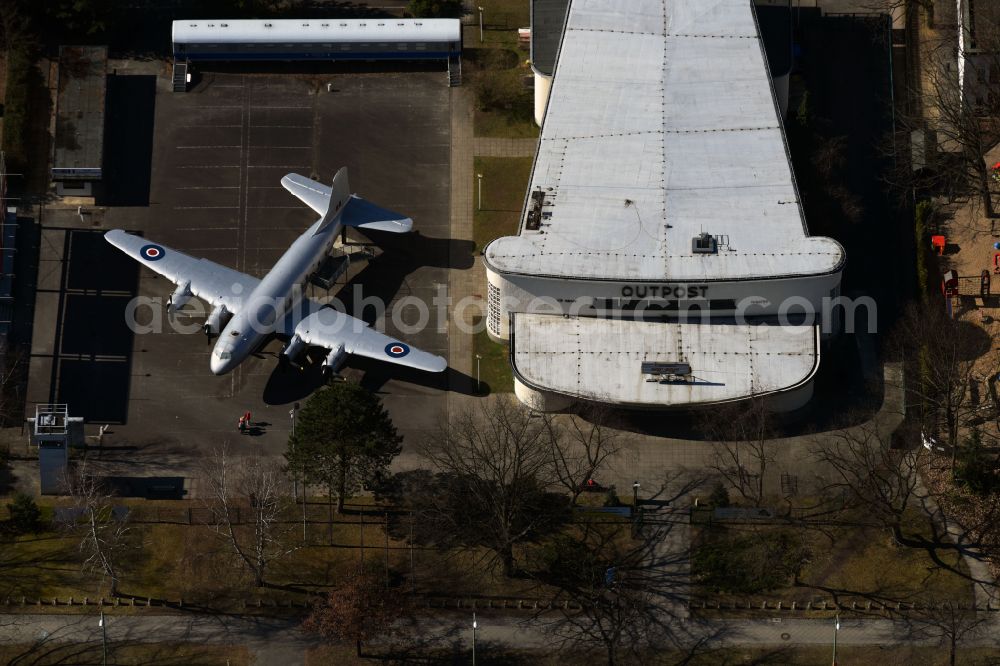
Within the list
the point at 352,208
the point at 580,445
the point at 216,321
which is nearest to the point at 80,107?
the point at 216,321

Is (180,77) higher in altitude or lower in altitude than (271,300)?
higher

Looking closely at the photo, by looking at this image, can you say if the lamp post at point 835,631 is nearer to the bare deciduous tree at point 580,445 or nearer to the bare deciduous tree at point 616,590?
the bare deciduous tree at point 616,590

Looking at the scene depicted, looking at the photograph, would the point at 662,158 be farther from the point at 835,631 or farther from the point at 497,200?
the point at 835,631

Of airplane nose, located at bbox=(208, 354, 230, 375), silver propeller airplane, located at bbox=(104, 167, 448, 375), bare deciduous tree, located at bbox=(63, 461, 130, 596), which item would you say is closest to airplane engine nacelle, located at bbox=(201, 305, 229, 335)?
silver propeller airplane, located at bbox=(104, 167, 448, 375)

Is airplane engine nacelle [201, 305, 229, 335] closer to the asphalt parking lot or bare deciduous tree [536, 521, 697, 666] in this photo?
the asphalt parking lot

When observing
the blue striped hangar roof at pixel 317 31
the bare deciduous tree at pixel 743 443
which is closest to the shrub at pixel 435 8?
the blue striped hangar roof at pixel 317 31

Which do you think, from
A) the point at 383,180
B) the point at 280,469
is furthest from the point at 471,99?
the point at 280,469
